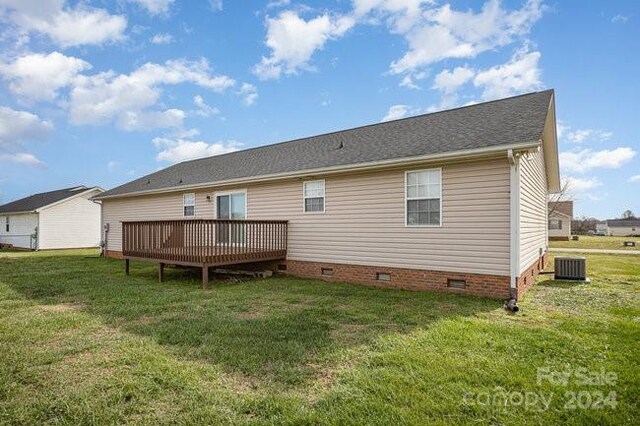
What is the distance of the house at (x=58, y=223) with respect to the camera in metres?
23.8

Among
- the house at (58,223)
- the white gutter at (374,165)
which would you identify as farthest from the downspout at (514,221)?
the house at (58,223)

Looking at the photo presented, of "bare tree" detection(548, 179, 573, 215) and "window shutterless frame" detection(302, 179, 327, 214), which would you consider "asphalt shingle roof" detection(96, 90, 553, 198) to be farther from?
"bare tree" detection(548, 179, 573, 215)

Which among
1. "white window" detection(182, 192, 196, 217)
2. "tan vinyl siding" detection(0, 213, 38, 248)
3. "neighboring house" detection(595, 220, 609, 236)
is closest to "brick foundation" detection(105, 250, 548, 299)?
"white window" detection(182, 192, 196, 217)

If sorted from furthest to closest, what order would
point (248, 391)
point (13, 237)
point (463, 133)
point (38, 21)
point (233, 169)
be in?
point (13, 237) < point (233, 169) < point (38, 21) < point (463, 133) < point (248, 391)

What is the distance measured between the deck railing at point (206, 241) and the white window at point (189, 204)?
8.83 ft

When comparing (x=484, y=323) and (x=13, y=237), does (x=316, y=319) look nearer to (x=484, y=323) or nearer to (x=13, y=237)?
(x=484, y=323)

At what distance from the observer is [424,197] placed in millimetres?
8070

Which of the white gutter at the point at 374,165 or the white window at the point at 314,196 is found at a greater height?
the white gutter at the point at 374,165

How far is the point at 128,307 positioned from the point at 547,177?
575 inches

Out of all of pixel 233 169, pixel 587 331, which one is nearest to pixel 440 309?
pixel 587 331

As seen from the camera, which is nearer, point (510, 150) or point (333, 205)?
point (510, 150)

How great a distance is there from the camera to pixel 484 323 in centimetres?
531

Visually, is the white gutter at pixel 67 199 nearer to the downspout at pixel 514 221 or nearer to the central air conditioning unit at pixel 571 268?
the downspout at pixel 514 221

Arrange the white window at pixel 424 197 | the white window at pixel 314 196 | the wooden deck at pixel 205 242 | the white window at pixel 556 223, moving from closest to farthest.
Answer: the white window at pixel 424 197
the wooden deck at pixel 205 242
the white window at pixel 314 196
the white window at pixel 556 223
